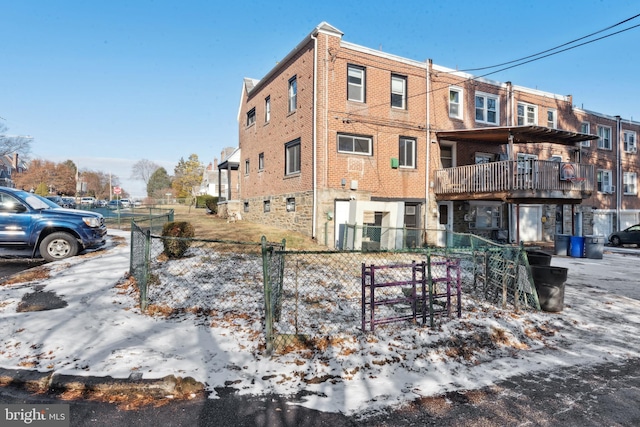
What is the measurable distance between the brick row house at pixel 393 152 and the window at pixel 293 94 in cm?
5

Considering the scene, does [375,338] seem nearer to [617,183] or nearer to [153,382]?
[153,382]

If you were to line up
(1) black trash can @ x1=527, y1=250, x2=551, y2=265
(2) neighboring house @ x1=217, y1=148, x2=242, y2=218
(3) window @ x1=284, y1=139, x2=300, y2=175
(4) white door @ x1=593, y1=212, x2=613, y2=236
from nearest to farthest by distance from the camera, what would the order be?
(1) black trash can @ x1=527, y1=250, x2=551, y2=265
(3) window @ x1=284, y1=139, x2=300, y2=175
(2) neighboring house @ x1=217, y1=148, x2=242, y2=218
(4) white door @ x1=593, y1=212, x2=613, y2=236

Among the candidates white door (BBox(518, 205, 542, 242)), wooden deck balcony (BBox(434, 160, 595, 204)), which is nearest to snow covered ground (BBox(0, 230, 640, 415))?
wooden deck balcony (BBox(434, 160, 595, 204))

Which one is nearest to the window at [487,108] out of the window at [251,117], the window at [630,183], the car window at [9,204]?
the window at [251,117]

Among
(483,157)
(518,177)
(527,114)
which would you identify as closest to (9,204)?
(518,177)

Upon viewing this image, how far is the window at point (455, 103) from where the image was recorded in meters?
18.3

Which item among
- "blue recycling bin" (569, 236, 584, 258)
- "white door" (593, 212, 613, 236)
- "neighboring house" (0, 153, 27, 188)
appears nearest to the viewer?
"blue recycling bin" (569, 236, 584, 258)

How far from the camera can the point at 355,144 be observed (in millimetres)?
15453

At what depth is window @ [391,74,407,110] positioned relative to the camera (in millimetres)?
16516

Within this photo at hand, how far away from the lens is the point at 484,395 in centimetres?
383

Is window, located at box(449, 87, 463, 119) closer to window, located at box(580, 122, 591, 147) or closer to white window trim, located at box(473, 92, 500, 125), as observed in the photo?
white window trim, located at box(473, 92, 500, 125)

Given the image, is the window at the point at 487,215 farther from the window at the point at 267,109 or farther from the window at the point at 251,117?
the window at the point at 251,117

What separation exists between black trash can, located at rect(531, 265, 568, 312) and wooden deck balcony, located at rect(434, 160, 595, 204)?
911cm

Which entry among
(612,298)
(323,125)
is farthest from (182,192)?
(612,298)
